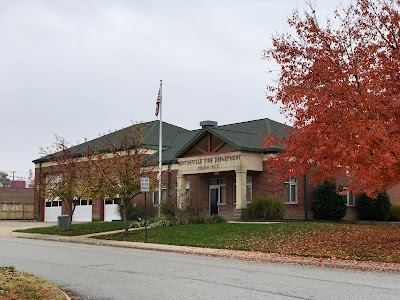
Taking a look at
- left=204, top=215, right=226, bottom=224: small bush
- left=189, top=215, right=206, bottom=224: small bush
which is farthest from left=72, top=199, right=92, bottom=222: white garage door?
left=204, top=215, right=226, bottom=224: small bush

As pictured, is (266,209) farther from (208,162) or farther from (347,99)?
(347,99)

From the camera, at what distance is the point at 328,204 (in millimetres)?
35156

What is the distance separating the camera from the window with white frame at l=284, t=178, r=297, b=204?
3650cm

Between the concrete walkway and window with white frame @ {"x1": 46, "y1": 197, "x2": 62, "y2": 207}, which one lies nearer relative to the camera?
the concrete walkway

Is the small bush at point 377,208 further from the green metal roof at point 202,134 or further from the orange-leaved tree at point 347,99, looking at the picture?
the orange-leaved tree at point 347,99

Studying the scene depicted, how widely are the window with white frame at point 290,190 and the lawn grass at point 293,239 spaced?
981cm

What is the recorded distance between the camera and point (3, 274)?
9922 mm

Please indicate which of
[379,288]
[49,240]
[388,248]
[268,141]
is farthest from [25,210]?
[379,288]

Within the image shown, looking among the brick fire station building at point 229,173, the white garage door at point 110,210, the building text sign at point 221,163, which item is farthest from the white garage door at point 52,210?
the building text sign at point 221,163

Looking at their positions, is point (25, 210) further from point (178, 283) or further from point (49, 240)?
point (178, 283)

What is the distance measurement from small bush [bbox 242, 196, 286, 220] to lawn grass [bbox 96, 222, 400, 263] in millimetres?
6062

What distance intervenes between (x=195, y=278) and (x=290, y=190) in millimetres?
25230

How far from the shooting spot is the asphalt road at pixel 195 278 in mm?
→ 10055

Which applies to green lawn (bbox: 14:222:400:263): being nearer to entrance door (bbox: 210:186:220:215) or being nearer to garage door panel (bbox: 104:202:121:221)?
entrance door (bbox: 210:186:220:215)
